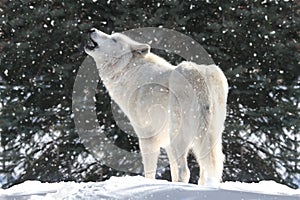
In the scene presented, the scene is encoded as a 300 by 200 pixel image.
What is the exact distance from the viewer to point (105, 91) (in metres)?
8.14

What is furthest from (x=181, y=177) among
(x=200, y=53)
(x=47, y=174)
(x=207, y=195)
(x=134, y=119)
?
(x=47, y=174)

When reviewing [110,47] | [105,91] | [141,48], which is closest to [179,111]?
[141,48]

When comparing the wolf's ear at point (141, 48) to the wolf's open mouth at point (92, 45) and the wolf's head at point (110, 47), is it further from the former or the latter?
the wolf's open mouth at point (92, 45)

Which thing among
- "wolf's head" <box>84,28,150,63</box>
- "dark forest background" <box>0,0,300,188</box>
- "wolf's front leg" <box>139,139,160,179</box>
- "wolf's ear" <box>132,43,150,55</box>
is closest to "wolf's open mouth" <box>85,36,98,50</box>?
"wolf's head" <box>84,28,150,63</box>

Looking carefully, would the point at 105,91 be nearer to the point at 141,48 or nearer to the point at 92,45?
the point at 92,45

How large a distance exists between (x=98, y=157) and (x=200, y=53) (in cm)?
198

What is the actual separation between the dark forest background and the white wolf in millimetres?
3631

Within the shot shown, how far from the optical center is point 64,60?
8.33m

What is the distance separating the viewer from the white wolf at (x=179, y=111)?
391 centimetres

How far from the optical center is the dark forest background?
799 centimetres

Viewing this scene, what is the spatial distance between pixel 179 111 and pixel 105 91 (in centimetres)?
430

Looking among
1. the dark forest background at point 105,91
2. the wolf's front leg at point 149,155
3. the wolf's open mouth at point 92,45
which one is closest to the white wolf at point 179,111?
the wolf's front leg at point 149,155

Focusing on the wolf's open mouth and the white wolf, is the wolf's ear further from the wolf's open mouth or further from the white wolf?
the wolf's open mouth

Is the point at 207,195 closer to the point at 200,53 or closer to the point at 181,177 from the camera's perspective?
the point at 181,177
